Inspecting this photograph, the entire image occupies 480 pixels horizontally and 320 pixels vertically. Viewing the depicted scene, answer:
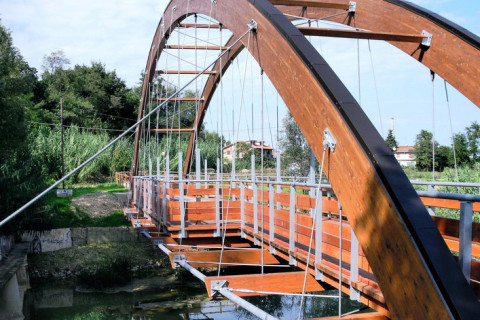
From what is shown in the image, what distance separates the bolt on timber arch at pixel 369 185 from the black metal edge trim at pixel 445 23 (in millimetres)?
2406

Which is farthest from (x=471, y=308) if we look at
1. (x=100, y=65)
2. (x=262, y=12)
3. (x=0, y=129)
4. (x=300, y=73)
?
(x=100, y=65)

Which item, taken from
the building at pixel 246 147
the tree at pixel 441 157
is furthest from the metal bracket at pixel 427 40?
the tree at pixel 441 157

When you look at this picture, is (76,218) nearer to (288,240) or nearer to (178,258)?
(178,258)

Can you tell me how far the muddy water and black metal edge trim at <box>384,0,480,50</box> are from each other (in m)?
7.77

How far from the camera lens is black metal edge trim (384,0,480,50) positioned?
239 inches

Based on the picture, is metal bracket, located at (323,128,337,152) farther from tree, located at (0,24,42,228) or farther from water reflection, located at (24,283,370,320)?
tree, located at (0,24,42,228)

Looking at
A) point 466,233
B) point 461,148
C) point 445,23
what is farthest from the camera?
point 461,148

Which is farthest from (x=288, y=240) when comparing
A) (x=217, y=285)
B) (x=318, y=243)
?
(x=318, y=243)

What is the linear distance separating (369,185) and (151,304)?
1203 cm

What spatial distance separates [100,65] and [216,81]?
37119mm

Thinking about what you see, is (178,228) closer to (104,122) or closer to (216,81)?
(216,81)

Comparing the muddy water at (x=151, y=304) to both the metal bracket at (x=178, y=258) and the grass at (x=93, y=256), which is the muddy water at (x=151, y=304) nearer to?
the grass at (x=93, y=256)

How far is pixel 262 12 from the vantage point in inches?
205

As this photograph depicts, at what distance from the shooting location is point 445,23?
6.37 metres
